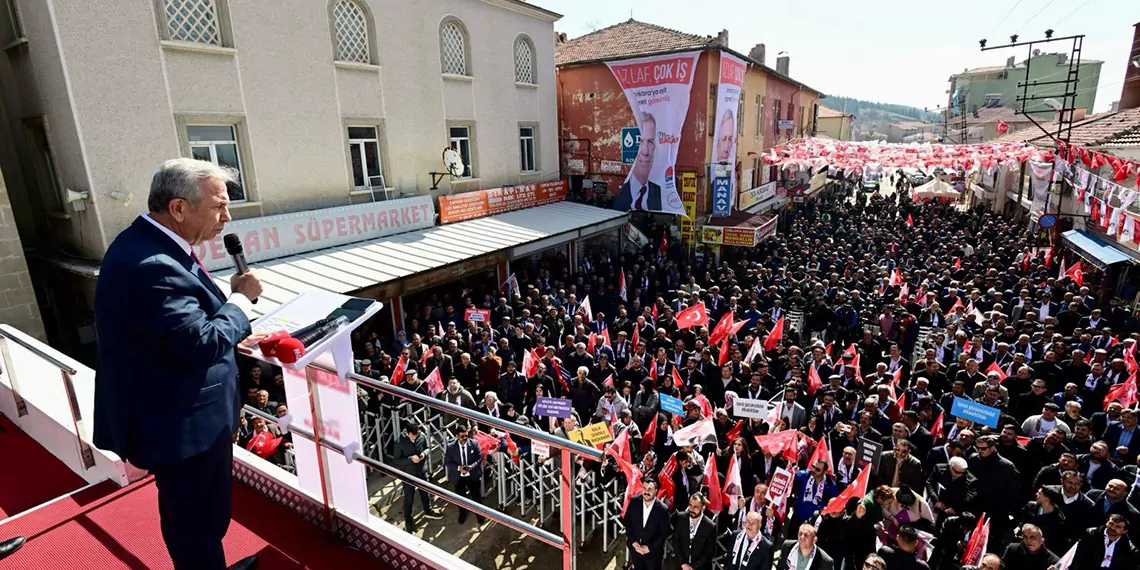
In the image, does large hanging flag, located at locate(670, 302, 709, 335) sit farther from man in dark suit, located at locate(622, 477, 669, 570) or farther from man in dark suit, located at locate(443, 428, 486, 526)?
man in dark suit, located at locate(622, 477, 669, 570)

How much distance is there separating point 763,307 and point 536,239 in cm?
600

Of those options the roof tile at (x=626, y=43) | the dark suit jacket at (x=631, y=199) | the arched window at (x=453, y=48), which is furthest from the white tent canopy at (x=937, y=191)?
the arched window at (x=453, y=48)

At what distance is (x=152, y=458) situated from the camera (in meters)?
2.17

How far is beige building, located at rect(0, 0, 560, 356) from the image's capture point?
9633mm

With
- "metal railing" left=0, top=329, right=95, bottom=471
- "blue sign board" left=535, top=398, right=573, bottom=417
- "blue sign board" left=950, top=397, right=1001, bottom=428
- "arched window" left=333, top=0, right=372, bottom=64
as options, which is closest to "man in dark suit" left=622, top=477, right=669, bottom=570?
"blue sign board" left=535, top=398, right=573, bottom=417

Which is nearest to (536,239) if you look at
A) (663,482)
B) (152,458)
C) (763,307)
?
(763,307)

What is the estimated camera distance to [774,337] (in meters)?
10.6

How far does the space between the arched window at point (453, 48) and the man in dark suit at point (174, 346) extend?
576 inches

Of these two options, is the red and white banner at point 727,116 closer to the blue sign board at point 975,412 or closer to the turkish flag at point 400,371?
the blue sign board at point 975,412

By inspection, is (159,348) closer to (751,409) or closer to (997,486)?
(751,409)

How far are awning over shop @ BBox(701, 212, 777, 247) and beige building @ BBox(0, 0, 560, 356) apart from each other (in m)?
8.04

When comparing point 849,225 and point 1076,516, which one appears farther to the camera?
point 849,225

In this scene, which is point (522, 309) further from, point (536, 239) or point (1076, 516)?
point (1076, 516)

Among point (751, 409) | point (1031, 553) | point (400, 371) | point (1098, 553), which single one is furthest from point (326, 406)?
point (1098, 553)
